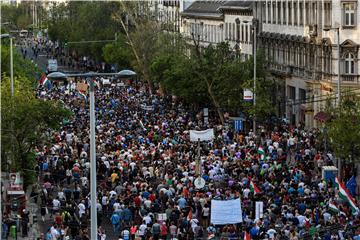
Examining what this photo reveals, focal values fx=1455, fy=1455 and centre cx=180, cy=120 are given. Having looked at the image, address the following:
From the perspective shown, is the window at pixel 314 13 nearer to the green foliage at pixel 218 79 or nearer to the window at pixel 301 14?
the window at pixel 301 14

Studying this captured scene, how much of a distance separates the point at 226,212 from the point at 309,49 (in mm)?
43612

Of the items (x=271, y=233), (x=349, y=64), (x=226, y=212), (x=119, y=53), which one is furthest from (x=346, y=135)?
(x=119, y=53)

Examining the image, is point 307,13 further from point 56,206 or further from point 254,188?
point 56,206

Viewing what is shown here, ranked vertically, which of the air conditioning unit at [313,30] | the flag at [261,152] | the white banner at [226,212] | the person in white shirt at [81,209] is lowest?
the person in white shirt at [81,209]

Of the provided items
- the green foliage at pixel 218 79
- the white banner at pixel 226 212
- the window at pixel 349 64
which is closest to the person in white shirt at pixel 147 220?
the white banner at pixel 226 212

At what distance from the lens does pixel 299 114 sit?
89.2m

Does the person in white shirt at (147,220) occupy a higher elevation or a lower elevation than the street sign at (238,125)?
higher

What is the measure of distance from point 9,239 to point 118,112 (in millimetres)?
42553

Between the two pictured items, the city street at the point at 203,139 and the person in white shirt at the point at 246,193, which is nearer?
the city street at the point at 203,139

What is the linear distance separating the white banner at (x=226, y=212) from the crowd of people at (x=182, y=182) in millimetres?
312

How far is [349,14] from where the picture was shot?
81.2 meters

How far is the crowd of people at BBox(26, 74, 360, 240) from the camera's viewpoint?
46.0 metres

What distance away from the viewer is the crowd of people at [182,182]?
46.0 m

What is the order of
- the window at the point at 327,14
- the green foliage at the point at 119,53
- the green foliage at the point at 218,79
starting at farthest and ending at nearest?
the green foliage at the point at 119,53 → the green foliage at the point at 218,79 → the window at the point at 327,14
